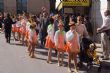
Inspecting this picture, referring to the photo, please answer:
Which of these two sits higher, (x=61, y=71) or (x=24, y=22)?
(x=24, y=22)

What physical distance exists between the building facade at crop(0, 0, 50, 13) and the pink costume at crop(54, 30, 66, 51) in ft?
130

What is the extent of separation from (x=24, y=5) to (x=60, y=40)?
4106cm

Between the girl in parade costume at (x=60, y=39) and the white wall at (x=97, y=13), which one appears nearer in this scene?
the girl in parade costume at (x=60, y=39)

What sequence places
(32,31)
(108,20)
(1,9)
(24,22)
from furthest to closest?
1. (1,9)
2. (24,22)
3. (32,31)
4. (108,20)

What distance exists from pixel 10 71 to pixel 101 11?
8.74 m

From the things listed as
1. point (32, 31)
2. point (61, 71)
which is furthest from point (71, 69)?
point (32, 31)

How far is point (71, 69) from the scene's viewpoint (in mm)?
14336

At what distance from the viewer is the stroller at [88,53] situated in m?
14.0

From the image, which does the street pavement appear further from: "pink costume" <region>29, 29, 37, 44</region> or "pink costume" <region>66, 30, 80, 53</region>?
"pink costume" <region>66, 30, 80, 53</region>

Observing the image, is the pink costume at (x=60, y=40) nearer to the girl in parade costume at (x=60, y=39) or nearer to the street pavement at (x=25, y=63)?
the girl in parade costume at (x=60, y=39)

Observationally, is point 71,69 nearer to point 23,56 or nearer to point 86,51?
point 86,51

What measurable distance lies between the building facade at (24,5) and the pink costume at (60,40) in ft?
130

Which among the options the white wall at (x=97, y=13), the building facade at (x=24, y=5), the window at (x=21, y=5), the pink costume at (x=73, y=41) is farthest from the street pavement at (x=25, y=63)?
the window at (x=21, y=5)

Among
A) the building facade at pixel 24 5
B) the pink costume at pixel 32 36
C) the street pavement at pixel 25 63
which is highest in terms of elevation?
the building facade at pixel 24 5
